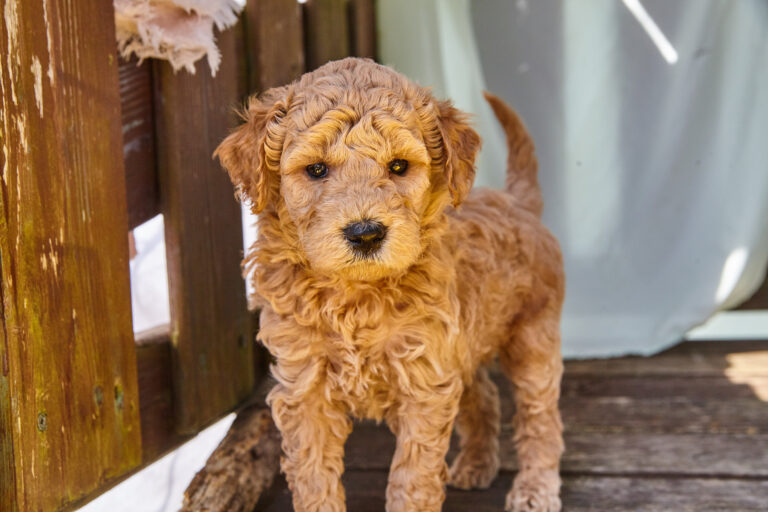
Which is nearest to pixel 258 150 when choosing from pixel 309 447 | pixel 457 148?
pixel 457 148

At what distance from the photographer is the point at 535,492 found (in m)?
2.90

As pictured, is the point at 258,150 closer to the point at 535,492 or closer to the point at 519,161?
Answer: the point at 519,161

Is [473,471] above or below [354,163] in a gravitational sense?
below

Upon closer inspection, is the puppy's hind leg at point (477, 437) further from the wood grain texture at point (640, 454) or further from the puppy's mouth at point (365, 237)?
the puppy's mouth at point (365, 237)

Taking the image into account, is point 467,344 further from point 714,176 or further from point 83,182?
point 714,176

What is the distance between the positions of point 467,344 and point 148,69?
1.54m

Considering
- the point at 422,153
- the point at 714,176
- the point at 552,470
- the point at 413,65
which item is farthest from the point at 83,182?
the point at 714,176

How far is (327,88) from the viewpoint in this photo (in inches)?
86.3

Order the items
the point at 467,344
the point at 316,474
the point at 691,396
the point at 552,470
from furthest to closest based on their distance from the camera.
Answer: the point at 691,396
the point at 552,470
the point at 467,344
the point at 316,474

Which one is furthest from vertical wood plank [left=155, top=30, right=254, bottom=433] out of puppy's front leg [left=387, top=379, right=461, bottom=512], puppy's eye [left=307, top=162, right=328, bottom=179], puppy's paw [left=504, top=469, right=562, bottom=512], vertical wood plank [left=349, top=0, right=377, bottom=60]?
vertical wood plank [left=349, top=0, right=377, bottom=60]

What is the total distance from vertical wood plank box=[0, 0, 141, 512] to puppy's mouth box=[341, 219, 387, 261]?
0.83 m

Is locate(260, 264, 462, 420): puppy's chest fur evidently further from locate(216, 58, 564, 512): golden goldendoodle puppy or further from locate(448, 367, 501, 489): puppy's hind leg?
locate(448, 367, 501, 489): puppy's hind leg

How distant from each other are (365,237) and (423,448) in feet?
2.48

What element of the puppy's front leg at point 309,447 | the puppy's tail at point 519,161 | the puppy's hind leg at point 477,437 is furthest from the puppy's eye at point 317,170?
the puppy's hind leg at point 477,437
